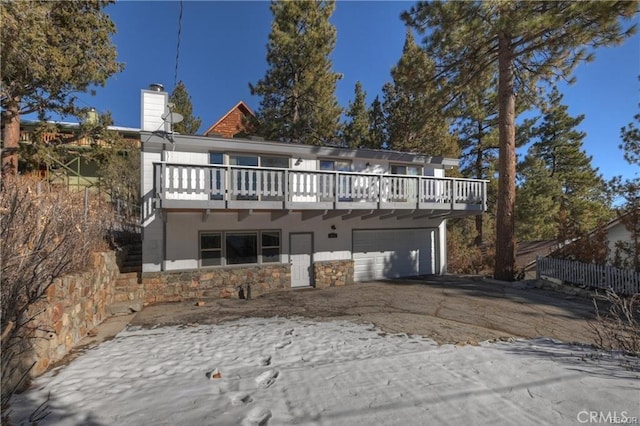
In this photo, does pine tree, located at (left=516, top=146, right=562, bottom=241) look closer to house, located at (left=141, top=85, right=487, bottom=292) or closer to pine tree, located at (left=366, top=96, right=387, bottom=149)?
pine tree, located at (left=366, top=96, right=387, bottom=149)

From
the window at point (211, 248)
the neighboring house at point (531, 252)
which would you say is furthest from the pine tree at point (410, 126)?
the window at point (211, 248)

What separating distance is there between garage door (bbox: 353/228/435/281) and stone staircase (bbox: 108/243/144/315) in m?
7.50

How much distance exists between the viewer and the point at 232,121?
2262 centimetres

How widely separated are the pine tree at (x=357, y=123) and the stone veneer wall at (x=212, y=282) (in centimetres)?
1108

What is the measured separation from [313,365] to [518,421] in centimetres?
246

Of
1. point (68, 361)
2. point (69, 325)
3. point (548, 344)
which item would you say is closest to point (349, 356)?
point (548, 344)

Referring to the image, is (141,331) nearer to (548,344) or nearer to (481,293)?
(548,344)

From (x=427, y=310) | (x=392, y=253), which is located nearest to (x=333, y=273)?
(x=392, y=253)

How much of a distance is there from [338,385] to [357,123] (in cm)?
1734

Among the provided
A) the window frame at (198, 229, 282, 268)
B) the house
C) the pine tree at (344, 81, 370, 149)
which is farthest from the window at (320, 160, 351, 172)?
the pine tree at (344, 81, 370, 149)

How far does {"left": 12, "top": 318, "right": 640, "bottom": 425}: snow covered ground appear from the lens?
2.99 meters

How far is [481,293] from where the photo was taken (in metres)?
10.3

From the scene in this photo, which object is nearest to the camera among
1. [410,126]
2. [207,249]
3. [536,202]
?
[207,249]

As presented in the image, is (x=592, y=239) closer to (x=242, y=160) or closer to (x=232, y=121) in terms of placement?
(x=242, y=160)
